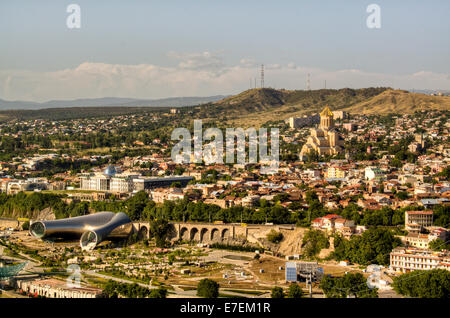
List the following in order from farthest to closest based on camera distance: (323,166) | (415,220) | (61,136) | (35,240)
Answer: (61,136), (323,166), (35,240), (415,220)

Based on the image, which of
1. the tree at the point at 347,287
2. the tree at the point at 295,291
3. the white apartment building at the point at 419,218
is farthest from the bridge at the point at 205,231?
the tree at the point at 295,291

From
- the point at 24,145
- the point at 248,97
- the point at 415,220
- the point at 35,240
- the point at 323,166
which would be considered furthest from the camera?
the point at 248,97

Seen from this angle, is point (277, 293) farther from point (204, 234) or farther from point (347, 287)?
point (204, 234)

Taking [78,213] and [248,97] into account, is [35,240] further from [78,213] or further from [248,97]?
[248,97]

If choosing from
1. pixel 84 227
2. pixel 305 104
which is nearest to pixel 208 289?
pixel 84 227

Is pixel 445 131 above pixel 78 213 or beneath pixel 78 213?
above

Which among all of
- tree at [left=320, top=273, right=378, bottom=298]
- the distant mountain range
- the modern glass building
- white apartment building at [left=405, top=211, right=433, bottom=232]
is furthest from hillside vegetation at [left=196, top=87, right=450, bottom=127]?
tree at [left=320, top=273, right=378, bottom=298]

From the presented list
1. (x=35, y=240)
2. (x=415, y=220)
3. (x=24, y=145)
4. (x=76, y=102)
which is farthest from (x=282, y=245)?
(x=76, y=102)
